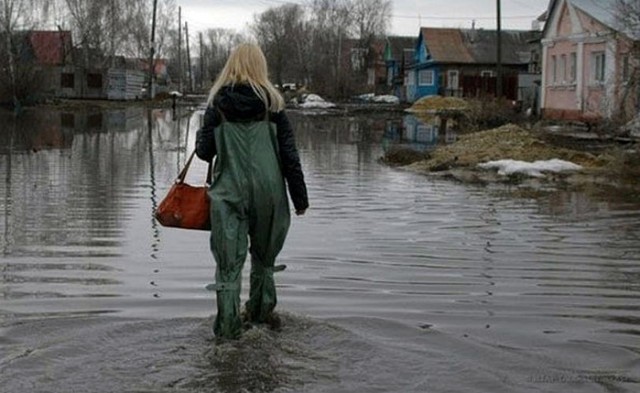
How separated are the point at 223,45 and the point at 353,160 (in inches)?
5736

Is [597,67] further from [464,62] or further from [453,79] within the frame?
[453,79]

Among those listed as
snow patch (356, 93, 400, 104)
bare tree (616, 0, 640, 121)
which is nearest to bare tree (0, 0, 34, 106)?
snow patch (356, 93, 400, 104)

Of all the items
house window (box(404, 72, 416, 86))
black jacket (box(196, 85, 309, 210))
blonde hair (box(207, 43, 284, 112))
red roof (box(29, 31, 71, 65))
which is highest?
red roof (box(29, 31, 71, 65))

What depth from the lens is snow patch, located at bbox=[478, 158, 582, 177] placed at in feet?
63.3

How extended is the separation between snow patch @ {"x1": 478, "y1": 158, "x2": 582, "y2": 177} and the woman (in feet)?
44.0

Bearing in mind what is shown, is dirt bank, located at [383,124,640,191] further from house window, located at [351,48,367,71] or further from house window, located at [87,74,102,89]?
house window, located at [351,48,367,71]

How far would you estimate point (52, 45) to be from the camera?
83.1 m

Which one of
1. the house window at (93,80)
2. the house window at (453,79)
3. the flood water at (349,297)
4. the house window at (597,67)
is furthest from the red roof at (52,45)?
the flood water at (349,297)

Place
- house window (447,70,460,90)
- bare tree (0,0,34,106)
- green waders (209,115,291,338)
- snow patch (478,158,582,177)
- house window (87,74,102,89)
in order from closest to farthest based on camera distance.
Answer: green waders (209,115,291,338), snow patch (478,158,582,177), bare tree (0,0,34,106), house window (87,74,102,89), house window (447,70,460,90)

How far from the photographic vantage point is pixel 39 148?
2516 cm

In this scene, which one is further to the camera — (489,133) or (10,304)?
(489,133)

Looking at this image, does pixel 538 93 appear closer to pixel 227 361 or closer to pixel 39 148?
pixel 39 148

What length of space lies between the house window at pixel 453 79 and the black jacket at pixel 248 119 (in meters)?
72.8

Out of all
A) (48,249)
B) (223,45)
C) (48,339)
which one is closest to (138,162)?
(48,249)
